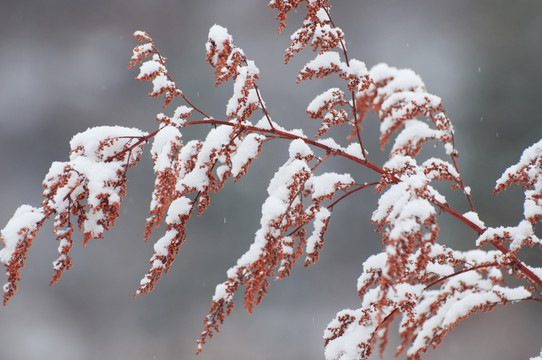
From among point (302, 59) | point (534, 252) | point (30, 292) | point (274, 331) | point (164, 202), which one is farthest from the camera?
point (302, 59)

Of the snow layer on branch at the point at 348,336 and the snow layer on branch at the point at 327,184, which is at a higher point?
the snow layer on branch at the point at 327,184

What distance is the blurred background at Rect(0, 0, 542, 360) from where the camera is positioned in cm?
834

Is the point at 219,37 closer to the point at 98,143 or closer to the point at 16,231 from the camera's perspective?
the point at 98,143

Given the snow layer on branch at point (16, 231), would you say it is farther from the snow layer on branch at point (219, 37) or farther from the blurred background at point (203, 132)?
the blurred background at point (203, 132)

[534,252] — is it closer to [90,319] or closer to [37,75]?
[90,319]

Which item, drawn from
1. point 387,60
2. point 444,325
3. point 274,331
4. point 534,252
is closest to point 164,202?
point 444,325

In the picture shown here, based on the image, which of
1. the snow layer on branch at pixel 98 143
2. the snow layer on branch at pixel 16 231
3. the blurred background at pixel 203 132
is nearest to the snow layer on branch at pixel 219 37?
the snow layer on branch at pixel 98 143

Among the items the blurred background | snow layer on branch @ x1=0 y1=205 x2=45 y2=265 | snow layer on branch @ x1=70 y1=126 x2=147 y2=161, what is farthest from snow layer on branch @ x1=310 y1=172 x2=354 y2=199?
the blurred background

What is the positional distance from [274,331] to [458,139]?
581 cm

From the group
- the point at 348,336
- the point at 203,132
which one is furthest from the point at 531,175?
the point at 203,132

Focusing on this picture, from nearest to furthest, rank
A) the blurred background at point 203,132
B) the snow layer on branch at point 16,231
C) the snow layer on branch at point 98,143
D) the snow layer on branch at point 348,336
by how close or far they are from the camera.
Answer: the snow layer on branch at point 16,231, the snow layer on branch at point 98,143, the snow layer on branch at point 348,336, the blurred background at point 203,132

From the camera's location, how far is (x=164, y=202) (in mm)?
1083

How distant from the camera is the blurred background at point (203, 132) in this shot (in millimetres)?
8344

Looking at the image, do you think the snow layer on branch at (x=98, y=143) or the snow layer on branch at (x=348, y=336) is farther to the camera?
the snow layer on branch at (x=348, y=336)
